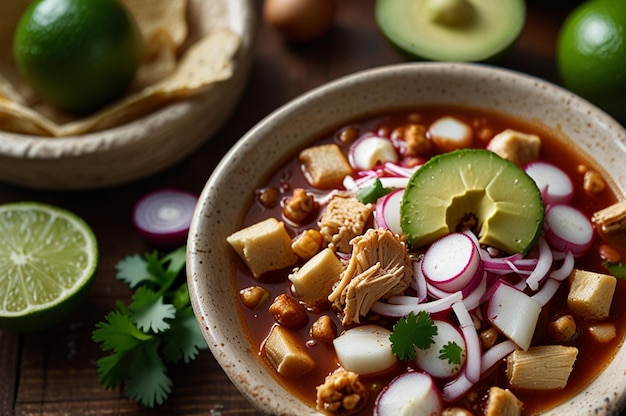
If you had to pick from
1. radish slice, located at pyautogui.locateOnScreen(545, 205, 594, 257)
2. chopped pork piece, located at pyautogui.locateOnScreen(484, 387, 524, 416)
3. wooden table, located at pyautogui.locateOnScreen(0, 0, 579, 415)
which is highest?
radish slice, located at pyautogui.locateOnScreen(545, 205, 594, 257)

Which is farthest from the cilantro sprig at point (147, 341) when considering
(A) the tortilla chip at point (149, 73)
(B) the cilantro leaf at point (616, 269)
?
(B) the cilantro leaf at point (616, 269)

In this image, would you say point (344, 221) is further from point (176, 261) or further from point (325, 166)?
point (176, 261)

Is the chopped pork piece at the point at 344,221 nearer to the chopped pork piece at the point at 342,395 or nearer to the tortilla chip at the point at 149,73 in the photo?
the chopped pork piece at the point at 342,395

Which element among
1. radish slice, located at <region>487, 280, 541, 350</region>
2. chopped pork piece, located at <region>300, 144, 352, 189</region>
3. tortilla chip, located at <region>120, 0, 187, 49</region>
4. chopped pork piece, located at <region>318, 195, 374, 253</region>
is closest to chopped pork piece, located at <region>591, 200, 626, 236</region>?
radish slice, located at <region>487, 280, 541, 350</region>

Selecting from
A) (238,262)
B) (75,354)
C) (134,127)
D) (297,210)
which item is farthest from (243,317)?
(134,127)

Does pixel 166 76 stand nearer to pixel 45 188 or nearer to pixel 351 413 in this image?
pixel 45 188

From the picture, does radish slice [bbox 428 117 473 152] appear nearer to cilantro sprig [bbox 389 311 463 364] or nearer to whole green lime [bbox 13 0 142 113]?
cilantro sprig [bbox 389 311 463 364]
